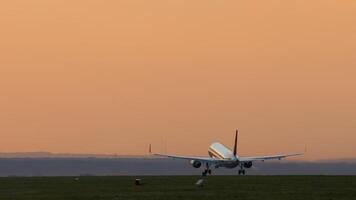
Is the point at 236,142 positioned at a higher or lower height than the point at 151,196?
higher

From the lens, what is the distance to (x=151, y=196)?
6631 cm

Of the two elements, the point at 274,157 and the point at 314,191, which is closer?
the point at 314,191

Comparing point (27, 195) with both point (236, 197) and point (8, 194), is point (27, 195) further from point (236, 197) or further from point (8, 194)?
point (236, 197)

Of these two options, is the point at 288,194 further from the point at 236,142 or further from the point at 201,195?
the point at 236,142

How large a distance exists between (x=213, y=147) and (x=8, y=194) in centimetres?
10159

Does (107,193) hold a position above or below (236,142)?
below

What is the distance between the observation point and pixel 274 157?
17750 centimetres

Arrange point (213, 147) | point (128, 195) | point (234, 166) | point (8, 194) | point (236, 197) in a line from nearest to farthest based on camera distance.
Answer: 1. point (236, 197)
2. point (128, 195)
3. point (8, 194)
4. point (234, 166)
5. point (213, 147)

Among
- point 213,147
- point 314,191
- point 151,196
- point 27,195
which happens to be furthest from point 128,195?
point 213,147

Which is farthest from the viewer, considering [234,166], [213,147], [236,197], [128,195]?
[213,147]

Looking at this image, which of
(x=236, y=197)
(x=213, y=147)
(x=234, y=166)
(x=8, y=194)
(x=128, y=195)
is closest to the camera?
(x=236, y=197)

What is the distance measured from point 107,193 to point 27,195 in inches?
227

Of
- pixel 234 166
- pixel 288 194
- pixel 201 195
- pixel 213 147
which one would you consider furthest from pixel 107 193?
pixel 213 147

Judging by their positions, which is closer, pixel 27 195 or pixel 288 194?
pixel 288 194
